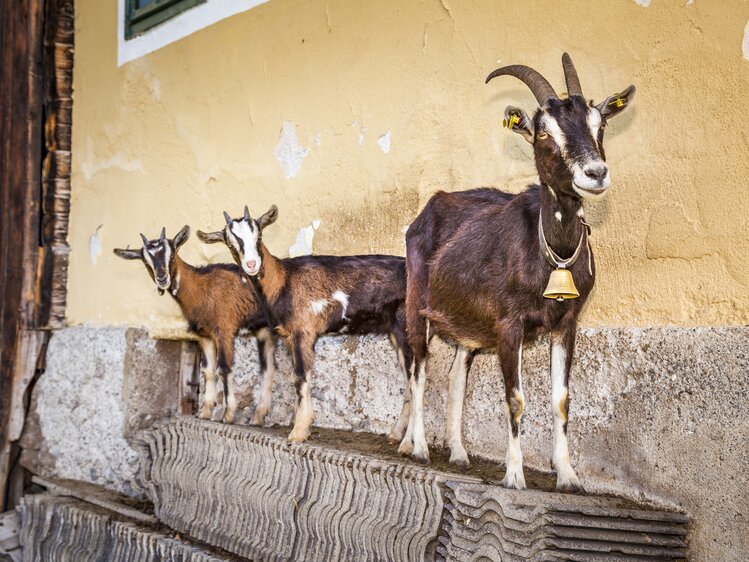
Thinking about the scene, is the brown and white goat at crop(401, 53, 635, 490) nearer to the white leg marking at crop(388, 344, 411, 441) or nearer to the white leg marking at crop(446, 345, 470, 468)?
the white leg marking at crop(446, 345, 470, 468)

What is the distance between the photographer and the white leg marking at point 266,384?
6.08m

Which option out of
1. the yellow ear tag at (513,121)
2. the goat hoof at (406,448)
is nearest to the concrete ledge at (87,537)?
the goat hoof at (406,448)

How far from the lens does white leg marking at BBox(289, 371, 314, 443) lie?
5254 mm

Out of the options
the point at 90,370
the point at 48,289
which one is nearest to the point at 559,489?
the point at 90,370

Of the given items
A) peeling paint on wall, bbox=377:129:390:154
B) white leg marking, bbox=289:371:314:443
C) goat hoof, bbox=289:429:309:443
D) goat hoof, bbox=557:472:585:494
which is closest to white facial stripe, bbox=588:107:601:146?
goat hoof, bbox=557:472:585:494

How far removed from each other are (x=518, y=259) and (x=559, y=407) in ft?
2.27

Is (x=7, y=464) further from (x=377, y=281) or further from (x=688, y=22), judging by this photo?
(x=688, y=22)

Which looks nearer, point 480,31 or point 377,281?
point 480,31

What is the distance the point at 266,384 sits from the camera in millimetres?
6133

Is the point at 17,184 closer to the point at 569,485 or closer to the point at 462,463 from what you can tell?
the point at 462,463

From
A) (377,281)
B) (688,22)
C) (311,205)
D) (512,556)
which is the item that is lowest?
(512,556)

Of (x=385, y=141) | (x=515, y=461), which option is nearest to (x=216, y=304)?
(x=385, y=141)

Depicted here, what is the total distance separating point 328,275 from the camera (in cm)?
548

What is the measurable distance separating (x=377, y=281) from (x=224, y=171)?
6.59 ft
